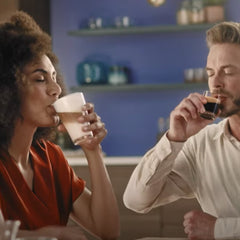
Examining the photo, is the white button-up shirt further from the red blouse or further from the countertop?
the countertop

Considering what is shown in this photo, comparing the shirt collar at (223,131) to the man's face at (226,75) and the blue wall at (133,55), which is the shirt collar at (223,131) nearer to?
the man's face at (226,75)

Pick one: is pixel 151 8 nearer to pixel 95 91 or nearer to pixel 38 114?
pixel 95 91

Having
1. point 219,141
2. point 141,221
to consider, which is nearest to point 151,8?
point 141,221

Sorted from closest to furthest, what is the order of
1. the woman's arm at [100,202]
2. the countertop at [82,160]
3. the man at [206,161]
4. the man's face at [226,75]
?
the woman's arm at [100,202] < the man at [206,161] < the man's face at [226,75] < the countertop at [82,160]

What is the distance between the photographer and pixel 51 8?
525cm

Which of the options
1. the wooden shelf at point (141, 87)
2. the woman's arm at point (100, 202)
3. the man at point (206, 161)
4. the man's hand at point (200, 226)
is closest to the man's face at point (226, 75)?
the man at point (206, 161)

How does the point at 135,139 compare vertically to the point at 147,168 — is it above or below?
below

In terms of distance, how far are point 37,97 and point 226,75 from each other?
2.52 ft

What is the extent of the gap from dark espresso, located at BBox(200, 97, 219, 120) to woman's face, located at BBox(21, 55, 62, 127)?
53cm

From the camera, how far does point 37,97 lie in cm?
169

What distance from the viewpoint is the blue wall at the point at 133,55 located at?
5043mm

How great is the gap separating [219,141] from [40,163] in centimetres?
68

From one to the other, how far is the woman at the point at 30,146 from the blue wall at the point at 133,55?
328 centimetres

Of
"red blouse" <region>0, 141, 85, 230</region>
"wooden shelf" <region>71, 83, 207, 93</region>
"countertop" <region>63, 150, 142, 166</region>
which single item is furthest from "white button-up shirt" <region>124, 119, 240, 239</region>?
"wooden shelf" <region>71, 83, 207, 93</region>
